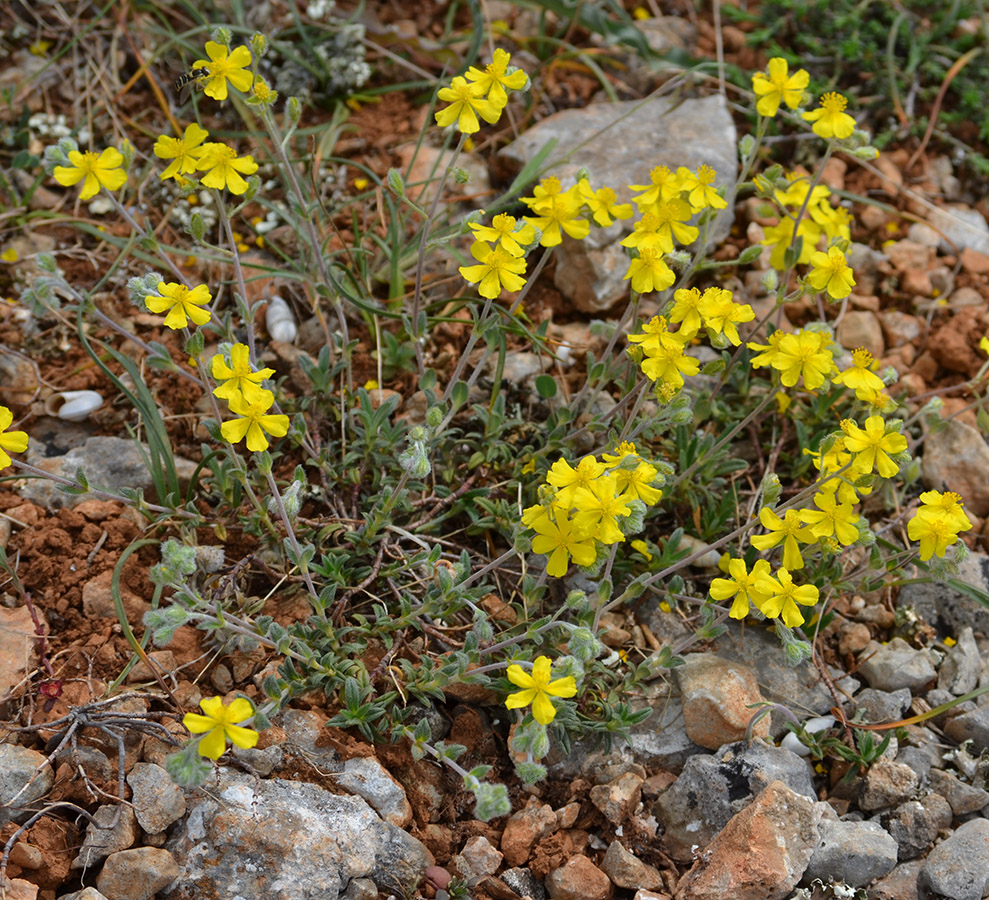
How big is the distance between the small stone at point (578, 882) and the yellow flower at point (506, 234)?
6.73 ft

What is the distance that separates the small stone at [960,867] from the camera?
3.04m

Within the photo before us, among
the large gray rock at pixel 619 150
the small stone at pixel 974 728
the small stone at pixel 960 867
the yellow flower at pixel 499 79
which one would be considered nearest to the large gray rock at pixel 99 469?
the yellow flower at pixel 499 79

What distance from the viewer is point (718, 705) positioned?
11.0 feet

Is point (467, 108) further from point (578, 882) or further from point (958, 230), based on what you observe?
point (958, 230)

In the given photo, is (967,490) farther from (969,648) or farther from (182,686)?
(182,686)

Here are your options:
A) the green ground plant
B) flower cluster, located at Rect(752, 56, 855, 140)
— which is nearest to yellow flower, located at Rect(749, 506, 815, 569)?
the green ground plant

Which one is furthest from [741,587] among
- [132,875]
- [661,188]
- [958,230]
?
[958,230]

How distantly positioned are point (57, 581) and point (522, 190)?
272 cm

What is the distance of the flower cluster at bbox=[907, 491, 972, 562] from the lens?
3.10m

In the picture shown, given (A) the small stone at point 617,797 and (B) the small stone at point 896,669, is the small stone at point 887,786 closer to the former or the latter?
(B) the small stone at point 896,669

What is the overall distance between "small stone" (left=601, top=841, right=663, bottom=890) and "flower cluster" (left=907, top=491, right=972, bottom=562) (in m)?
1.36

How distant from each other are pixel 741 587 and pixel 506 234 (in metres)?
1.47

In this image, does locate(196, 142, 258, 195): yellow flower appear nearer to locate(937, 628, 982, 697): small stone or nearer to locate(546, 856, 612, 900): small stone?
locate(546, 856, 612, 900): small stone

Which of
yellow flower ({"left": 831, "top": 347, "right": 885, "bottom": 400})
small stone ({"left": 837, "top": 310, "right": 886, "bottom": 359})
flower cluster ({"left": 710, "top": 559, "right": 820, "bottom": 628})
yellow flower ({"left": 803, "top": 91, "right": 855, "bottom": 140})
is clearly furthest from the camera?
small stone ({"left": 837, "top": 310, "right": 886, "bottom": 359})
